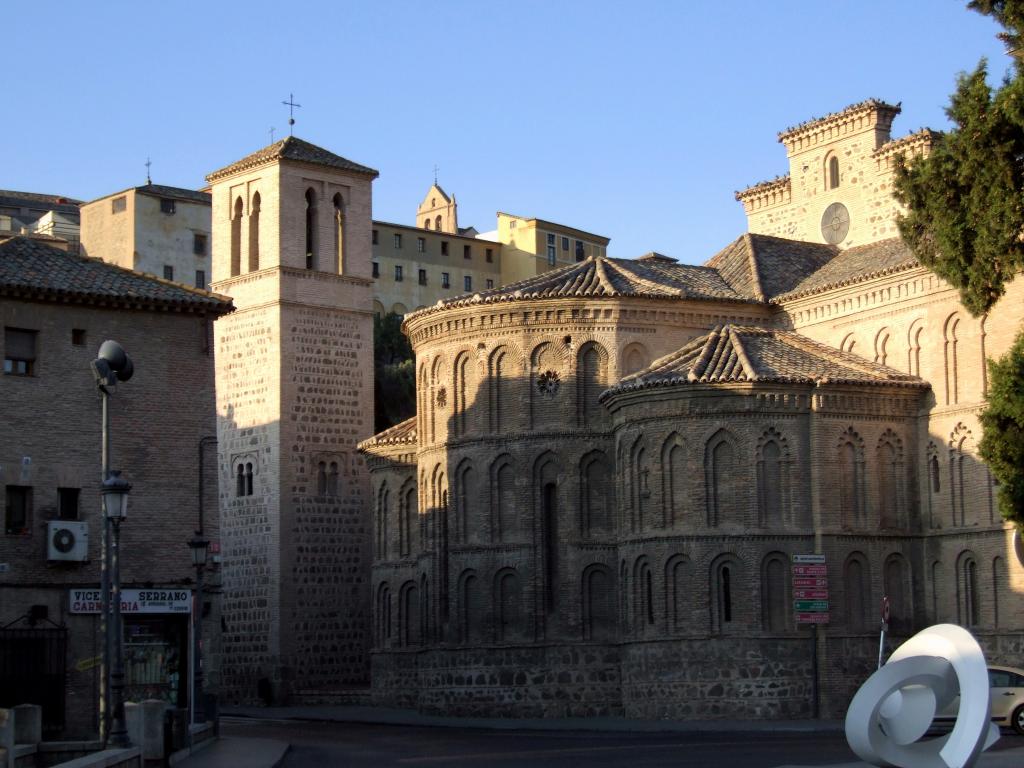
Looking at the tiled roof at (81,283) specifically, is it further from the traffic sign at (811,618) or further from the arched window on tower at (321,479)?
the arched window on tower at (321,479)

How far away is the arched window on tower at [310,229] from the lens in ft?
189

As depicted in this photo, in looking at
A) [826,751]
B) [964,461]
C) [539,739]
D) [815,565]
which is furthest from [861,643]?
[826,751]

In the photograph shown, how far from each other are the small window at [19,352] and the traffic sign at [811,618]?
663 inches

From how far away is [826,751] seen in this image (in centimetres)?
2752

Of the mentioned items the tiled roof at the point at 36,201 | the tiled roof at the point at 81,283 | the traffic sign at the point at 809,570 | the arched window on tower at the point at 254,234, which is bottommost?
the traffic sign at the point at 809,570

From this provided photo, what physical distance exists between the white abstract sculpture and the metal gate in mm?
18596

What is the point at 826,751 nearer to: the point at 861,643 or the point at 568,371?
the point at 861,643

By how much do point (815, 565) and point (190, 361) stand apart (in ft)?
46.3

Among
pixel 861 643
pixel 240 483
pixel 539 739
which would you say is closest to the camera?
pixel 539 739

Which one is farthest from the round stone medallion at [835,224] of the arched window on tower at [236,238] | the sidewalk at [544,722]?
the arched window on tower at [236,238]

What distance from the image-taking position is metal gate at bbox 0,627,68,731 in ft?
108

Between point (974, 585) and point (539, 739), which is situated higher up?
point (974, 585)

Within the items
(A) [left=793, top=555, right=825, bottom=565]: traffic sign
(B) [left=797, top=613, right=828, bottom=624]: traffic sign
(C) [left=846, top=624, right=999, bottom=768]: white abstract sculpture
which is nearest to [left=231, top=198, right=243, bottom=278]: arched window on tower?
(A) [left=793, top=555, right=825, bottom=565]: traffic sign

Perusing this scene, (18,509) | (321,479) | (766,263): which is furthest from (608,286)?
(18,509)
